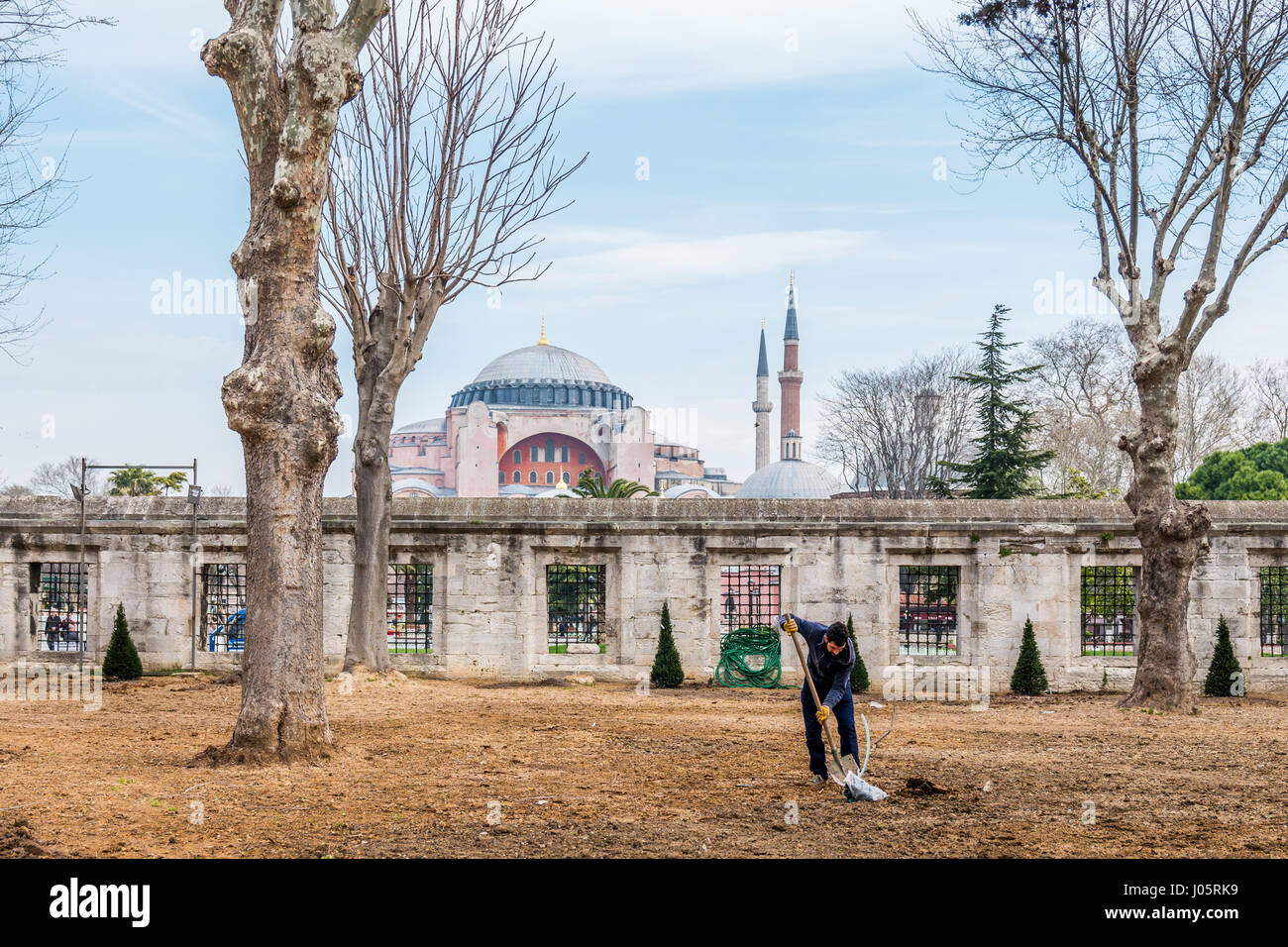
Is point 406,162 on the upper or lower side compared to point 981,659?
upper

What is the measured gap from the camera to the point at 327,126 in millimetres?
8570

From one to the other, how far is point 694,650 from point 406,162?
7.59 m

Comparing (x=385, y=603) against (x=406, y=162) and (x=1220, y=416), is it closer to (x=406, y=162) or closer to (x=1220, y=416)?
(x=406, y=162)

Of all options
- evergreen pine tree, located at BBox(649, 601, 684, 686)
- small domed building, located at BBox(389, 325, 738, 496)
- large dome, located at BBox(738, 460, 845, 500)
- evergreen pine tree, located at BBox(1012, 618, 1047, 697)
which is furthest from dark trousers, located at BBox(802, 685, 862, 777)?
small domed building, located at BBox(389, 325, 738, 496)

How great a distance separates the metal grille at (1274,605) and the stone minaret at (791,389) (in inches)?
2531

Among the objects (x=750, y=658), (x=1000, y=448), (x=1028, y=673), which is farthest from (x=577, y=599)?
(x=1000, y=448)

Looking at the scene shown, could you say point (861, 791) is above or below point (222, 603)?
below

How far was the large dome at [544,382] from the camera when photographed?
3561 inches

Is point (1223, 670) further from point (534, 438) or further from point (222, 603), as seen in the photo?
point (534, 438)

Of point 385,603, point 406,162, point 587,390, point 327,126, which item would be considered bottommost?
point 385,603

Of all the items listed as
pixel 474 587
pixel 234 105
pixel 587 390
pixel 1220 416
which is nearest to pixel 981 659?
pixel 474 587

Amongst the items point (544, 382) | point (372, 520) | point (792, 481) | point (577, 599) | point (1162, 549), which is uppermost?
point (544, 382)

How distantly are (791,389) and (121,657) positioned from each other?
7283 cm

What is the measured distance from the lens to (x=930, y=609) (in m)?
15.8
